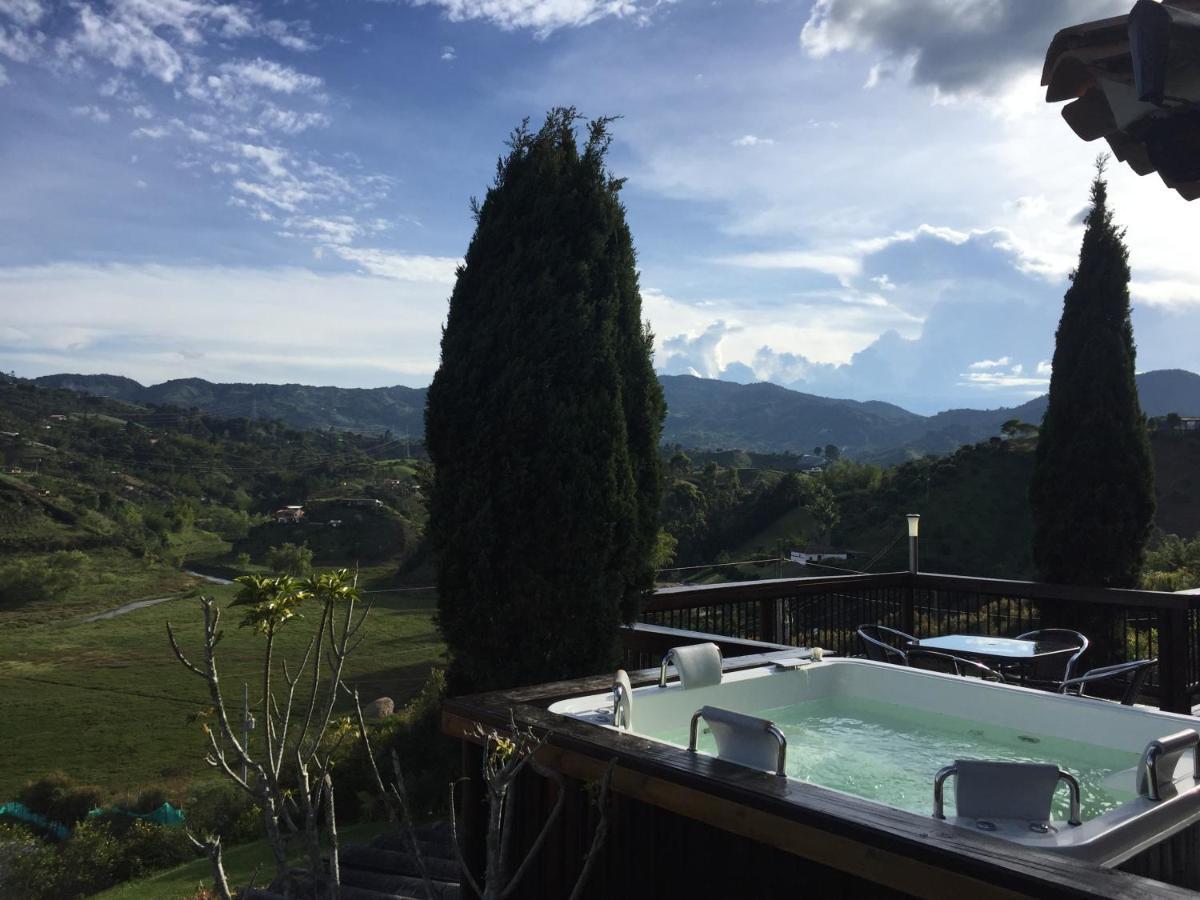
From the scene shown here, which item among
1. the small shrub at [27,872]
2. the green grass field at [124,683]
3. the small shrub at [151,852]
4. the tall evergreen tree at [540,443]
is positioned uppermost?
the tall evergreen tree at [540,443]

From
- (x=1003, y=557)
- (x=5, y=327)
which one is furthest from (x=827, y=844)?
(x=1003, y=557)

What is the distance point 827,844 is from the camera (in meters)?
1.82

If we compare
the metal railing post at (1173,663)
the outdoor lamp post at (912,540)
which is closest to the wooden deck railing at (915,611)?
the metal railing post at (1173,663)

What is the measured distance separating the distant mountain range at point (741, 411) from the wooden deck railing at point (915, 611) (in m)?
66.4

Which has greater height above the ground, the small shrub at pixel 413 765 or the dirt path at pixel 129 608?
the small shrub at pixel 413 765

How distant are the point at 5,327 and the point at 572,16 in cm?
1865

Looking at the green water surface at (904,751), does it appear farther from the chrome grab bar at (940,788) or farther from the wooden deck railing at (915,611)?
the wooden deck railing at (915,611)

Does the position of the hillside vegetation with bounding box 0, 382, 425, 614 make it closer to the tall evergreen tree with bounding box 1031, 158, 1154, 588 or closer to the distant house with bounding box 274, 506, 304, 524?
the distant house with bounding box 274, 506, 304, 524

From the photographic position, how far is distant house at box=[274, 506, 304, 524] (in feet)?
147

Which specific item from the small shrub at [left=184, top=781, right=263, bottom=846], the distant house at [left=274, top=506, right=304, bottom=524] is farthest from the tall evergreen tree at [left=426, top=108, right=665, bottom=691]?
the distant house at [left=274, top=506, right=304, bottom=524]

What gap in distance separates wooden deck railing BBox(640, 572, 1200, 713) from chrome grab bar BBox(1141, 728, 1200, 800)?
252 cm

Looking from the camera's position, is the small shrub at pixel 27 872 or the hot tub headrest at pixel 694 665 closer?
the hot tub headrest at pixel 694 665

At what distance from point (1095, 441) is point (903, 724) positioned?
4.78 metres

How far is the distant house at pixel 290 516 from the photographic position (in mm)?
44656
